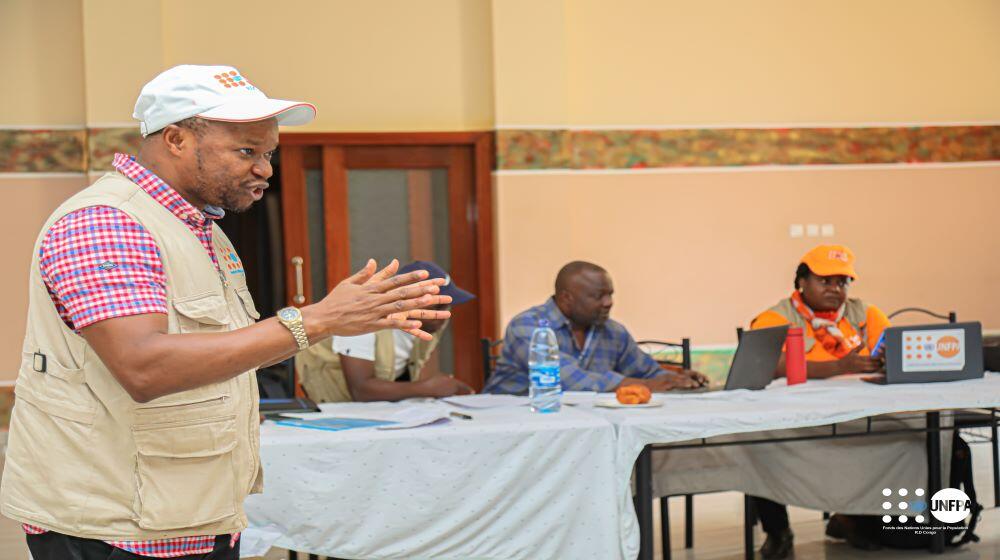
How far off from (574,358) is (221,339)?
10.3 feet

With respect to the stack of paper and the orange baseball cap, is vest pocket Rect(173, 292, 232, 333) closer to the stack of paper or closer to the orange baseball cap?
the stack of paper

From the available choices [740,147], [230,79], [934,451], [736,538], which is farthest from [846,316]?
[230,79]

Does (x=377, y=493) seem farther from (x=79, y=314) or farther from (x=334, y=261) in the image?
(x=334, y=261)

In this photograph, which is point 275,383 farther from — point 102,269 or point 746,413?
point 102,269

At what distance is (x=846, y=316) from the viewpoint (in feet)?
15.6

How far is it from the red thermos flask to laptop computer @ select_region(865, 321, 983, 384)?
0.30 metres

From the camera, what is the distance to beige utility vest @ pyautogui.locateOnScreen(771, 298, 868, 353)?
4.60 m

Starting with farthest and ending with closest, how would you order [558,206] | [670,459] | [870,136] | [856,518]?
[870,136]
[558,206]
[856,518]
[670,459]

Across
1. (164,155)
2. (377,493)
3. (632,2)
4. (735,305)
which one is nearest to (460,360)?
(735,305)

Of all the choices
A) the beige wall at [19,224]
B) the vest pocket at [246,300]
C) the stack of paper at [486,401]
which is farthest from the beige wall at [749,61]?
the vest pocket at [246,300]

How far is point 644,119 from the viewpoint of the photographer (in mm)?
7316

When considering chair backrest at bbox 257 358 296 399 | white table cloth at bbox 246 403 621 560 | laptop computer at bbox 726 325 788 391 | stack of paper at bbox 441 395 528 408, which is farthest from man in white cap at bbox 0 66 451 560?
laptop computer at bbox 726 325 788 391

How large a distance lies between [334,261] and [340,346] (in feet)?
10.1

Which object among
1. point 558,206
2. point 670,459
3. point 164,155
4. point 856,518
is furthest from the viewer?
point 558,206
